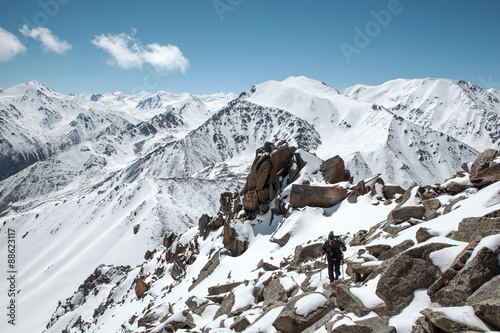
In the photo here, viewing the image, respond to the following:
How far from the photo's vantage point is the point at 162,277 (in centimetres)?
3438

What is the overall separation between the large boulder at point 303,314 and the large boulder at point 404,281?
1.79m

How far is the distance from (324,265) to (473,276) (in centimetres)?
751

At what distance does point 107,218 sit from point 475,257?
85.7 metres

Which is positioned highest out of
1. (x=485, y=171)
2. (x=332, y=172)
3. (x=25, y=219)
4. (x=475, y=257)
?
(x=25, y=219)

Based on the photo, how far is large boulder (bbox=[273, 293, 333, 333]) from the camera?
320 inches

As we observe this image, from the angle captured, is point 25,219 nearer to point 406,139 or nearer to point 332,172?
point 332,172

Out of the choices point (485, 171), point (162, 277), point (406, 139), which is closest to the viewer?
point (485, 171)

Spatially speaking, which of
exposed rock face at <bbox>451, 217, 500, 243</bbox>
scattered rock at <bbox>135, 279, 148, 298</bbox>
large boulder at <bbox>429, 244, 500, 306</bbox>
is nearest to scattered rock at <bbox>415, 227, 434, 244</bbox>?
exposed rock face at <bbox>451, 217, 500, 243</bbox>

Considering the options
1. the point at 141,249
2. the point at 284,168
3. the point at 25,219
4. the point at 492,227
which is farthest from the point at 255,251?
the point at 25,219

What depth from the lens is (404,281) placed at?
709 centimetres

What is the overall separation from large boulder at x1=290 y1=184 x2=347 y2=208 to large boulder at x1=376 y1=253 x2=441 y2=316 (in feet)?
55.9

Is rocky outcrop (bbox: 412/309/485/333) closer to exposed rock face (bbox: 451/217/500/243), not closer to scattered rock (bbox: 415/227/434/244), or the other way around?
exposed rock face (bbox: 451/217/500/243)

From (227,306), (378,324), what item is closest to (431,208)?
(378,324)

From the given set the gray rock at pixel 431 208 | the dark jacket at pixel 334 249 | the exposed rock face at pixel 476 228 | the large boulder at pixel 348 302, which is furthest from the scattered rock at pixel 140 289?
the exposed rock face at pixel 476 228
